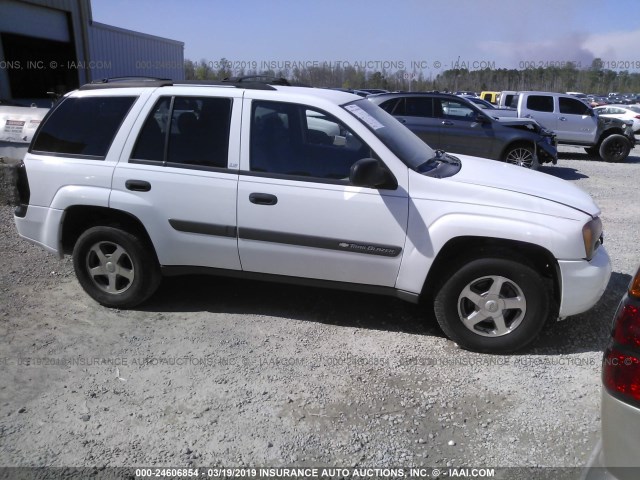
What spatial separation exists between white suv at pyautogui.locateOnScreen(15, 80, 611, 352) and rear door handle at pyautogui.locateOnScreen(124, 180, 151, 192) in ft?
0.04

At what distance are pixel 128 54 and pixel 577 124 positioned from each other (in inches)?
694

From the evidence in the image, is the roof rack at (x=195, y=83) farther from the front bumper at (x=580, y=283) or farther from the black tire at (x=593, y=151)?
the black tire at (x=593, y=151)

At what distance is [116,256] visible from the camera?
4316mm

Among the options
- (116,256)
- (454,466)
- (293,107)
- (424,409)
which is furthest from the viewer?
(116,256)

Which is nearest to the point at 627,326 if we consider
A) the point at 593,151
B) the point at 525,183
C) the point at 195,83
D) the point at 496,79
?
the point at 525,183

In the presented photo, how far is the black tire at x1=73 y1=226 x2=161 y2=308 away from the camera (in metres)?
4.23

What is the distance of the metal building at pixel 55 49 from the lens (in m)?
16.6

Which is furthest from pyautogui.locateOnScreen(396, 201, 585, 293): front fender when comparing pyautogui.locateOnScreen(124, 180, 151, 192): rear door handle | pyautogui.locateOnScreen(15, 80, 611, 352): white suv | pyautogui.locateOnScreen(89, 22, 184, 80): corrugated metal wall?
pyautogui.locateOnScreen(89, 22, 184, 80): corrugated metal wall

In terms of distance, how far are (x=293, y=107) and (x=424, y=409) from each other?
229cm

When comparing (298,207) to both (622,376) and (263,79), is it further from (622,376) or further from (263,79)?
(622,376)

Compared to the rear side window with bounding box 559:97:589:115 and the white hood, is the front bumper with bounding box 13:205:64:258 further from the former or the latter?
the rear side window with bounding box 559:97:589:115

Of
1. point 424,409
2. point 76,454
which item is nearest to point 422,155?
point 424,409

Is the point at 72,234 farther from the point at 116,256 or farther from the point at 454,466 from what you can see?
the point at 454,466

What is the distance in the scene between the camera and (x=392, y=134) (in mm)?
4082
